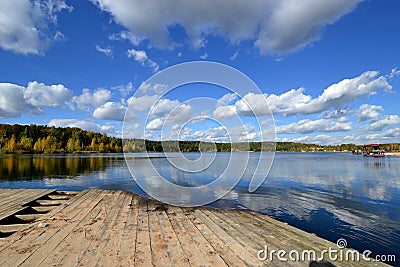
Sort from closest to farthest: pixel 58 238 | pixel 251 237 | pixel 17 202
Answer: pixel 58 238 < pixel 251 237 < pixel 17 202

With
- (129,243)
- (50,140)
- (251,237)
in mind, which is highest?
(50,140)

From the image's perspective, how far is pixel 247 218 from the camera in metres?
6.32

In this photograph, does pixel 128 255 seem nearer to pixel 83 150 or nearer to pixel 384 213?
pixel 384 213

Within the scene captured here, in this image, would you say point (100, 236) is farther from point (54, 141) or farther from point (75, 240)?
point (54, 141)

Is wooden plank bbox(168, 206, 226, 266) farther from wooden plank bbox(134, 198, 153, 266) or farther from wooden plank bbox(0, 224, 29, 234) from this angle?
wooden plank bbox(0, 224, 29, 234)

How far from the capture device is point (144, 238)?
173 inches

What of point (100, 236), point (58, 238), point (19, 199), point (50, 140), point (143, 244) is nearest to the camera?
point (143, 244)

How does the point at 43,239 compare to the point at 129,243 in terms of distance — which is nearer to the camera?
the point at 129,243

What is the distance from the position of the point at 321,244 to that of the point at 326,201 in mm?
10081

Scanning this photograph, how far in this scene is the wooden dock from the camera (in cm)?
354

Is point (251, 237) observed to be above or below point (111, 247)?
below

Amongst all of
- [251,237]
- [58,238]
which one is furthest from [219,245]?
[58,238]

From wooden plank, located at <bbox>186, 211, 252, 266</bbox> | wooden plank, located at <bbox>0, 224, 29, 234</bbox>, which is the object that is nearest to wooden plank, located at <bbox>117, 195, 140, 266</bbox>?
wooden plank, located at <bbox>186, 211, 252, 266</bbox>

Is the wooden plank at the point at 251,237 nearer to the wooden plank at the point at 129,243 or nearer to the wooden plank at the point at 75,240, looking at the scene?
the wooden plank at the point at 129,243
